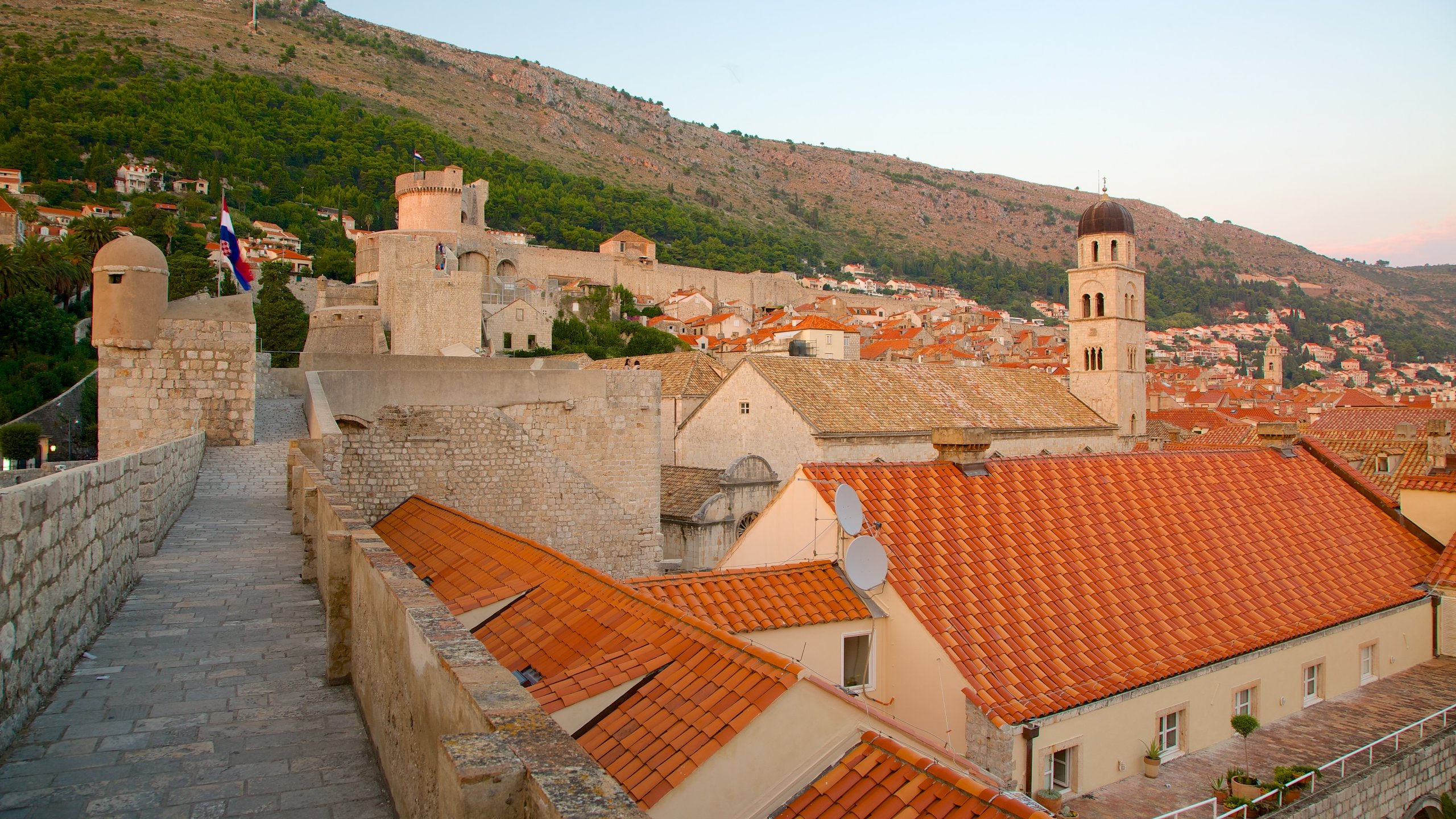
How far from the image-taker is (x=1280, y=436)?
14758mm

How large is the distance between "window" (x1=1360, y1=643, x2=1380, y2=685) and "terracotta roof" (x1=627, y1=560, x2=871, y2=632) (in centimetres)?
798

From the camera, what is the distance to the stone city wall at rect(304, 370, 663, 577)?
13.0 meters

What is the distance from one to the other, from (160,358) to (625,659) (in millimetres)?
10782

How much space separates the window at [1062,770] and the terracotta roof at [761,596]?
2.12 metres

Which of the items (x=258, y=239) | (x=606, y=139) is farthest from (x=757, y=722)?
(x=606, y=139)

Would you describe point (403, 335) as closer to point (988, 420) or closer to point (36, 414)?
point (36, 414)

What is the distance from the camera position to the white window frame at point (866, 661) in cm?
822

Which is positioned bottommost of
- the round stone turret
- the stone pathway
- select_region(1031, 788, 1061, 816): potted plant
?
select_region(1031, 788, 1061, 816): potted plant

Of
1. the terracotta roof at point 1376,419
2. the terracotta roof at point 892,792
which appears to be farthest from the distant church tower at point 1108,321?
the terracotta roof at point 892,792

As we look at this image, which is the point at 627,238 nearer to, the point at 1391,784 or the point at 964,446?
the point at 964,446

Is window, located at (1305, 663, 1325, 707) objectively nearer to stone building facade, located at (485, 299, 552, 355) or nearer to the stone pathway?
the stone pathway

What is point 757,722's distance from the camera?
5.32 meters

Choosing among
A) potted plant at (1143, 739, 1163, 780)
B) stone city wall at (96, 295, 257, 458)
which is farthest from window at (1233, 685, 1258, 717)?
stone city wall at (96, 295, 257, 458)

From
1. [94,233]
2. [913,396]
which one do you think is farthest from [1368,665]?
[94,233]
